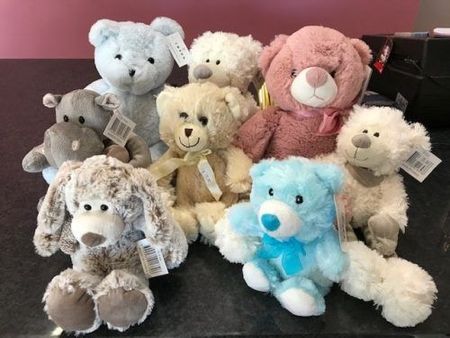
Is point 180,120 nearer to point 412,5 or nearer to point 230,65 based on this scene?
point 230,65

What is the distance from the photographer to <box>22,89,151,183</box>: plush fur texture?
2.55 feet

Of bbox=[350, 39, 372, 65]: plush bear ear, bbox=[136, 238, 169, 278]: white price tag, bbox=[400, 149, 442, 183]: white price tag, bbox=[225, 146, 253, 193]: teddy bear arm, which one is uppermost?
bbox=[350, 39, 372, 65]: plush bear ear

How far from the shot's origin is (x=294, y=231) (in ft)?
2.15

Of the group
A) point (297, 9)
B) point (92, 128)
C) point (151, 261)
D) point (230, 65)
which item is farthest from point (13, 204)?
point (297, 9)

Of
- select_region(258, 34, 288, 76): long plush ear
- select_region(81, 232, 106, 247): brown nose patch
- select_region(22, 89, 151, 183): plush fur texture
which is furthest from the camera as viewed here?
select_region(258, 34, 288, 76): long plush ear

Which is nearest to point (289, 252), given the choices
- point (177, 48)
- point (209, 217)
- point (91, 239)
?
point (209, 217)

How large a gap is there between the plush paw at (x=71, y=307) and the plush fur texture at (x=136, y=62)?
438 millimetres

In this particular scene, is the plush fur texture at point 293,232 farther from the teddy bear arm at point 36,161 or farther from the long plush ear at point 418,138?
the teddy bear arm at point 36,161

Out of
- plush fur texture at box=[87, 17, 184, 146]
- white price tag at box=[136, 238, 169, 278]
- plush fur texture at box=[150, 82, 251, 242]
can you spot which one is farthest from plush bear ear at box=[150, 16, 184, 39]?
white price tag at box=[136, 238, 169, 278]

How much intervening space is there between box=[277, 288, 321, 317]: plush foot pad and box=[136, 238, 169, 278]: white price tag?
197 millimetres

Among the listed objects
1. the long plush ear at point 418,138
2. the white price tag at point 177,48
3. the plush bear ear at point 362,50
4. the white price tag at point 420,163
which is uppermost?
the plush bear ear at point 362,50

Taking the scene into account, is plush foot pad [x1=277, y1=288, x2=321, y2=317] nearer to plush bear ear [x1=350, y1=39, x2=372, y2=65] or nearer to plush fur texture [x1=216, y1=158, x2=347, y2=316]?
plush fur texture [x1=216, y1=158, x2=347, y2=316]

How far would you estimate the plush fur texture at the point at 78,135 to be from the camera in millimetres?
776

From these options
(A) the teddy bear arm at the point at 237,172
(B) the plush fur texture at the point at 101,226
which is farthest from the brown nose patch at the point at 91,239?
(A) the teddy bear arm at the point at 237,172
